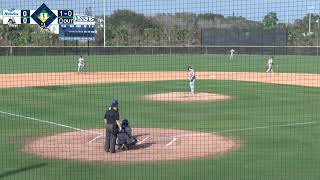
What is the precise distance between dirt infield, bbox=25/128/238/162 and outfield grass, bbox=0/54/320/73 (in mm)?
25971

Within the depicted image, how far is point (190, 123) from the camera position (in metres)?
15.9

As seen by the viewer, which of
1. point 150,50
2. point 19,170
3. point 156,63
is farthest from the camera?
point 150,50

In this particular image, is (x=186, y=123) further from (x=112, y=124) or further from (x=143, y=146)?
(x=112, y=124)

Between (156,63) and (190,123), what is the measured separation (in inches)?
1268

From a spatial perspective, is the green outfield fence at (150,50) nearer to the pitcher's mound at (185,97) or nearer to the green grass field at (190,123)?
the green grass field at (190,123)

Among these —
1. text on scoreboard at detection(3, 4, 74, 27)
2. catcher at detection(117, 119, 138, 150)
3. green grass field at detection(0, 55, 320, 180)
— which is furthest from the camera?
text on scoreboard at detection(3, 4, 74, 27)

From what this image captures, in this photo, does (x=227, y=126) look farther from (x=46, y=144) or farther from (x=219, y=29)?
(x=219, y=29)

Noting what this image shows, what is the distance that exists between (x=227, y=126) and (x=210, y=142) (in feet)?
7.84

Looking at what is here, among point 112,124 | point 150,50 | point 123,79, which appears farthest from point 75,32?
point 112,124

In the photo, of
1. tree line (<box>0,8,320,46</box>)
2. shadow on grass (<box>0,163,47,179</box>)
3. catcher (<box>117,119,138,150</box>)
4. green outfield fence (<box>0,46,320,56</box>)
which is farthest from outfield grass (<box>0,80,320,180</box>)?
tree line (<box>0,8,320,46</box>)

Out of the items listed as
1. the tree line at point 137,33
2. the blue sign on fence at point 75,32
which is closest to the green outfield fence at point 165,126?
the blue sign on fence at point 75,32

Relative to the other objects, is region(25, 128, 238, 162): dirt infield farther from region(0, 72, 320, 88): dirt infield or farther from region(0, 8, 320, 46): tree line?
region(0, 8, 320, 46): tree line

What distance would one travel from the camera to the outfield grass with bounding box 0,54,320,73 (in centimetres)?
4150
